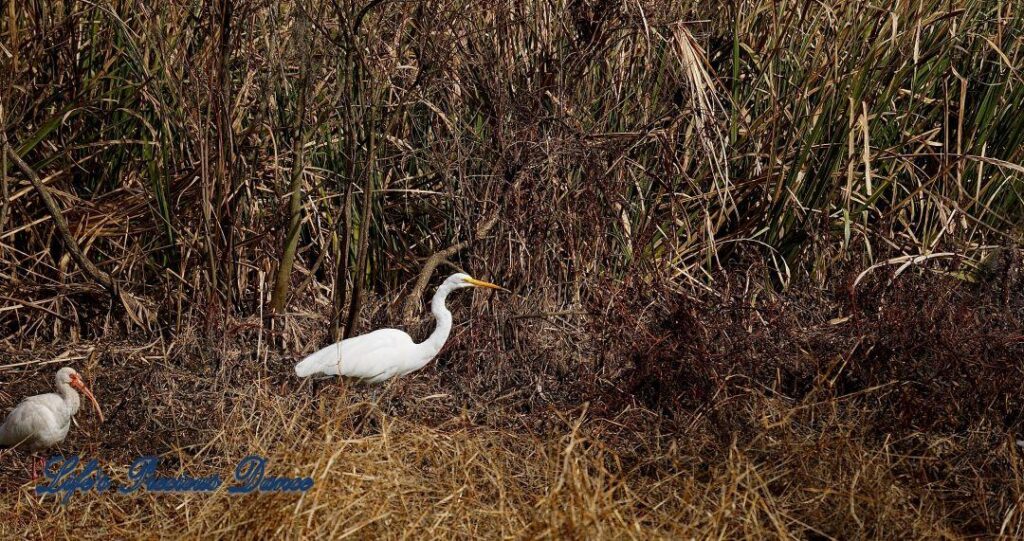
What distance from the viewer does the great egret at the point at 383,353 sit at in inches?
175

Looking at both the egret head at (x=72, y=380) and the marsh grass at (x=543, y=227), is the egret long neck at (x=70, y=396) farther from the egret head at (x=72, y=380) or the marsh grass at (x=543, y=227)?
the marsh grass at (x=543, y=227)

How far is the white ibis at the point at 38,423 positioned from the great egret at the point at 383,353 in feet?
2.80

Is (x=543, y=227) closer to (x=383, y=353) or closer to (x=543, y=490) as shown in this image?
(x=383, y=353)

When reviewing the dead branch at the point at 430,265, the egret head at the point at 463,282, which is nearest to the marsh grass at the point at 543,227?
the dead branch at the point at 430,265

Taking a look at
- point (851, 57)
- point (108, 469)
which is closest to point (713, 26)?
point (851, 57)

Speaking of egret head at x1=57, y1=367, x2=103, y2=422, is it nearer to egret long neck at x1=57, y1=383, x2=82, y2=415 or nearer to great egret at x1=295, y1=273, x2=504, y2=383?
egret long neck at x1=57, y1=383, x2=82, y2=415

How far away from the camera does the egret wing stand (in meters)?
4.45

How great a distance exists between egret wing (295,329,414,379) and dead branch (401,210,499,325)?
515 mm

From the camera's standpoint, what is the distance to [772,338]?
4609 mm

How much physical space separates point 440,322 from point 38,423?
1.56 m

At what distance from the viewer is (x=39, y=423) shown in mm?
3914

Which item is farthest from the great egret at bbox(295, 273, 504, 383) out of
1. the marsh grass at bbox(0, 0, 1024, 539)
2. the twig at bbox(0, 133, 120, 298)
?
the twig at bbox(0, 133, 120, 298)

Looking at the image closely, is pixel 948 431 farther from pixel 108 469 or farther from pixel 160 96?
pixel 160 96

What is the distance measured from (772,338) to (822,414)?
0.62 meters
